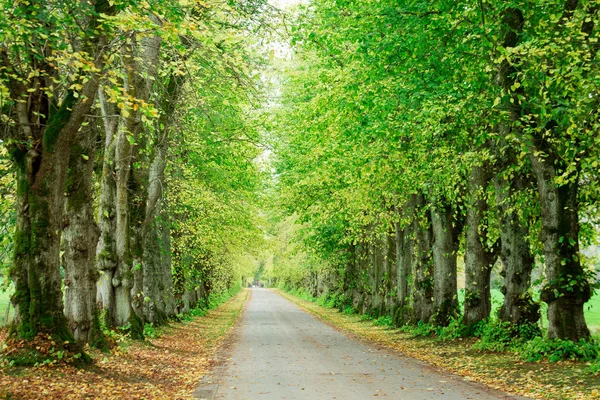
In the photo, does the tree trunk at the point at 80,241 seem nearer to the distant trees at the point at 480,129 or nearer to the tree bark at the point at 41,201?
the tree bark at the point at 41,201

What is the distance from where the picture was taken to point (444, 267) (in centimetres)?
2188

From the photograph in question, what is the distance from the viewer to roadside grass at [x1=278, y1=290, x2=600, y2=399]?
1098 cm

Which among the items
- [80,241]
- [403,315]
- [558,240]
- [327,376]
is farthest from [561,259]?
[403,315]

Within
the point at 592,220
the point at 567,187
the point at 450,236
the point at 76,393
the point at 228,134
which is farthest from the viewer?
the point at 228,134

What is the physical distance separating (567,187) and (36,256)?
11296 mm

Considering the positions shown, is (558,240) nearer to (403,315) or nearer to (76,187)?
(76,187)

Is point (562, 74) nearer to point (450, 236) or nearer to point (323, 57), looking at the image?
point (450, 236)

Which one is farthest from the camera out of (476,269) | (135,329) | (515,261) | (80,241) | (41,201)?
(476,269)

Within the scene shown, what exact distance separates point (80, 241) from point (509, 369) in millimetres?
9709

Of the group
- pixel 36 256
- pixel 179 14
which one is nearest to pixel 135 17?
pixel 179 14

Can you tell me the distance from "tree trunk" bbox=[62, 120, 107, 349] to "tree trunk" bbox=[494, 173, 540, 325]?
1043 cm

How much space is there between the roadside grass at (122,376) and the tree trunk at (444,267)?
845 cm

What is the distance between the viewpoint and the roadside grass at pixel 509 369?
1098 cm

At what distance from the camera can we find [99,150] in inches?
698
